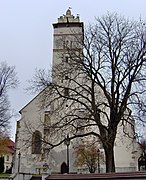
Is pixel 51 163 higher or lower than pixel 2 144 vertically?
lower

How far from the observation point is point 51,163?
3512 centimetres


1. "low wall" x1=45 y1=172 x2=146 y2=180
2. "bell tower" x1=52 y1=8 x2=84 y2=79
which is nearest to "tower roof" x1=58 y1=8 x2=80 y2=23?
"bell tower" x1=52 y1=8 x2=84 y2=79

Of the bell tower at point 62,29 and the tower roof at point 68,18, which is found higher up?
the tower roof at point 68,18

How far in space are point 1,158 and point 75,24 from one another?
1080 inches

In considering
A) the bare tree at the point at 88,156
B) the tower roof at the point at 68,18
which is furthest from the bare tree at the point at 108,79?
the tower roof at the point at 68,18

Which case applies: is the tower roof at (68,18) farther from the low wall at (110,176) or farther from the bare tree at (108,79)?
the low wall at (110,176)

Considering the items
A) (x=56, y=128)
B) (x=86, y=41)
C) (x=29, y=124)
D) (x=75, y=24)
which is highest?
(x=75, y=24)

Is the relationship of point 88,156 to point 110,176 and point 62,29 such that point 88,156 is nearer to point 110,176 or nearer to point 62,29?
A: point 62,29

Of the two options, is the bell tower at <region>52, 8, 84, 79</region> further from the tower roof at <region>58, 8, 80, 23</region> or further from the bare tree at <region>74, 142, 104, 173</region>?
the bare tree at <region>74, 142, 104, 173</region>

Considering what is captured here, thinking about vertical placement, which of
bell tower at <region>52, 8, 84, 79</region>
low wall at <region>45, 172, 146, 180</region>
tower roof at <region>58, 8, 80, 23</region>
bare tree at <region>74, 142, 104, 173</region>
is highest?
tower roof at <region>58, 8, 80, 23</region>

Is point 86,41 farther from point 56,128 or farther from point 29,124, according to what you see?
point 29,124

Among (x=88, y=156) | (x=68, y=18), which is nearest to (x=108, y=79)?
(x=88, y=156)

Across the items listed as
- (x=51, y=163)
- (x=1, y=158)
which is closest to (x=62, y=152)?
(x=51, y=163)

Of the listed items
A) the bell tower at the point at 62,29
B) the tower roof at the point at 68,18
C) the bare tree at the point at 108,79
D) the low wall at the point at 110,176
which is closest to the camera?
the low wall at the point at 110,176
